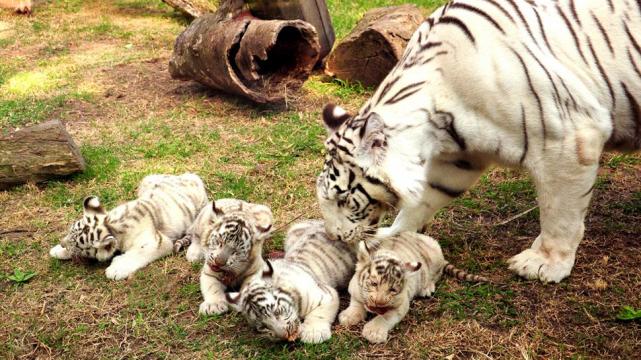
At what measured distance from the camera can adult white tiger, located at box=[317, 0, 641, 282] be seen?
10.5ft

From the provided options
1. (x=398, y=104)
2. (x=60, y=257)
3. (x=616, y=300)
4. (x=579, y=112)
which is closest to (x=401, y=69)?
(x=398, y=104)

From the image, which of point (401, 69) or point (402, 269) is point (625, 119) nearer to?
point (401, 69)

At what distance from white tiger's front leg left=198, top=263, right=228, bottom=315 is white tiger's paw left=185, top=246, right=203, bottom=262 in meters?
0.36

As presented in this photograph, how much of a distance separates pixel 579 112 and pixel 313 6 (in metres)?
4.07

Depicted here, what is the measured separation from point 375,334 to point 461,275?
A: 72cm

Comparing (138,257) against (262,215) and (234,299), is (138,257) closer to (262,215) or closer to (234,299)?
(262,215)

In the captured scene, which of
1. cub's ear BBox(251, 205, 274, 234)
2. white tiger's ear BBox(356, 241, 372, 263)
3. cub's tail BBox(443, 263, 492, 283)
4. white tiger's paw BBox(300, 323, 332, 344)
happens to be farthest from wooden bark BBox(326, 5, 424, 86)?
white tiger's paw BBox(300, 323, 332, 344)

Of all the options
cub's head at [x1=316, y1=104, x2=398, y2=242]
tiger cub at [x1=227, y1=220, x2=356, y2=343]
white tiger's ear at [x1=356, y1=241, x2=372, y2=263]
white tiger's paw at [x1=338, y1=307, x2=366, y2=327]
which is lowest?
white tiger's paw at [x1=338, y1=307, x2=366, y2=327]

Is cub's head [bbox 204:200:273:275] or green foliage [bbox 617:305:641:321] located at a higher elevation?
cub's head [bbox 204:200:273:275]

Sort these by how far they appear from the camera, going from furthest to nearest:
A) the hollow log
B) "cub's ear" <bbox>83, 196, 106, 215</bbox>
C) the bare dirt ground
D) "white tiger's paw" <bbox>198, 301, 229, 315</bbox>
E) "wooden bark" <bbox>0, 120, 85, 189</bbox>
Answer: the hollow log < "wooden bark" <bbox>0, 120, 85, 189</bbox> < "cub's ear" <bbox>83, 196, 106, 215</bbox> < "white tiger's paw" <bbox>198, 301, 229, 315</bbox> < the bare dirt ground

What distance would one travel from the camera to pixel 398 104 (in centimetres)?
329

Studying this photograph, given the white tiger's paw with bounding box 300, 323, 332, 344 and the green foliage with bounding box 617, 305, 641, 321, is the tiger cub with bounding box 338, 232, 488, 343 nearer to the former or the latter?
the white tiger's paw with bounding box 300, 323, 332, 344

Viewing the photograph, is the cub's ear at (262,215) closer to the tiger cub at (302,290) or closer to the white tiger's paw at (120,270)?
the tiger cub at (302,290)

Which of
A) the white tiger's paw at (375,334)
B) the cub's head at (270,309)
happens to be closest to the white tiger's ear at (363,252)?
the white tiger's paw at (375,334)
